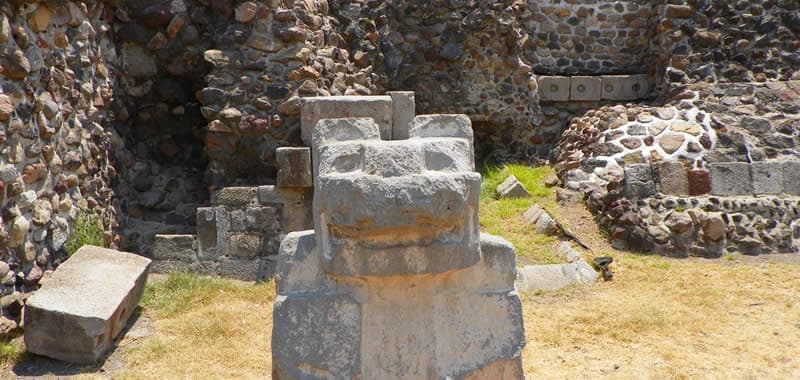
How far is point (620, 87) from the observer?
9375 millimetres

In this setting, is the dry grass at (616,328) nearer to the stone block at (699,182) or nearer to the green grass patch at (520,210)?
the green grass patch at (520,210)

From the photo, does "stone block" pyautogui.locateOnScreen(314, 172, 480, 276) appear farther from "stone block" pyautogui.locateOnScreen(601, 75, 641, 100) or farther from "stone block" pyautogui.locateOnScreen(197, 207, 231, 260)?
"stone block" pyautogui.locateOnScreen(601, 75, 641, 100)

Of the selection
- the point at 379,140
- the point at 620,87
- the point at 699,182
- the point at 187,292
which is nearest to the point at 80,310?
the point at 187,292

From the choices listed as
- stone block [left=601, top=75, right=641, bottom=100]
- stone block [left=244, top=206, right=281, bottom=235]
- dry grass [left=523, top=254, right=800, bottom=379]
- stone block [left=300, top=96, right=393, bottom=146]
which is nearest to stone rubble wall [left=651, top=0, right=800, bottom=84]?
stone block [left=601, top=75, right=641, bottom=100]

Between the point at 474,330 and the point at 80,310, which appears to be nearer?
the point at 474,330

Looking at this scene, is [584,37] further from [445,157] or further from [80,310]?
[445,157]

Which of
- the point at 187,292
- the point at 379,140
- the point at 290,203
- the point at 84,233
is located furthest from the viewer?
the point at 290,203

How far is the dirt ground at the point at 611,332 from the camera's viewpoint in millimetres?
4023

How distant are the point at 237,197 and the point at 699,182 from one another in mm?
4572

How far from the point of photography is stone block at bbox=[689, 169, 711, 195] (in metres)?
6.93

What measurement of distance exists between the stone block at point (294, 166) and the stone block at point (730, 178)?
4160 millimetres

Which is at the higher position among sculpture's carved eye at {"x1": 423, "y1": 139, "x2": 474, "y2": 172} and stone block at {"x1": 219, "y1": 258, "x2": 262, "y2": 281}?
sculpture's carved eye at {"x1": 423, "y1": 139, "x2": 474, "y2": 172}

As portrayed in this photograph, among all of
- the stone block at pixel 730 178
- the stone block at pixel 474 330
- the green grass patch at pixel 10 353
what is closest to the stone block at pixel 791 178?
the stone block at pixel 730 178

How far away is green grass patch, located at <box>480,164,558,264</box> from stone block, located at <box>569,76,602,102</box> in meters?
1.17
